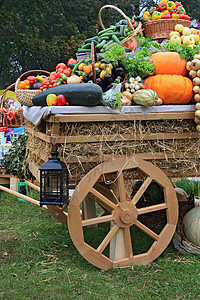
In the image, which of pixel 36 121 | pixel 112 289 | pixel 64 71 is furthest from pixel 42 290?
pixel 64 71

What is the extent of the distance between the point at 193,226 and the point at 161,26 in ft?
Answer: 7.31

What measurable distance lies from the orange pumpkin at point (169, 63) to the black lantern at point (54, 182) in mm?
1336

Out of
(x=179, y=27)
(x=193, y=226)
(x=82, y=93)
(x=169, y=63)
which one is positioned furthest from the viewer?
(x=179, y=27)

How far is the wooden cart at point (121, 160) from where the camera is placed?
2.72 meters

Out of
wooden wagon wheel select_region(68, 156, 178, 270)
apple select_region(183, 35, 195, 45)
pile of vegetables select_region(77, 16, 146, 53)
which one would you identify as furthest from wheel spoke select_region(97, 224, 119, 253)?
apple select_region(183, 35, 195, 45)

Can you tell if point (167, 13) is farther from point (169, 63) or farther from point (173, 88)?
point (173, 88)

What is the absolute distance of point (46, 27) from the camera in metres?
17.2

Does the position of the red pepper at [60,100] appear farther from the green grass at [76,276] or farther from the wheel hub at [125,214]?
the green grass at [76,276]

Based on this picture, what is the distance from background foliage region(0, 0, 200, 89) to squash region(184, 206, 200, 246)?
45.2 ft

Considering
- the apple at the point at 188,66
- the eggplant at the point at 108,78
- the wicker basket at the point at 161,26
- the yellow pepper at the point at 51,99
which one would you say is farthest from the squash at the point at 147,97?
the wicker basket at the point at 161,26

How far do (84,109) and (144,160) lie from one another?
2.36ft

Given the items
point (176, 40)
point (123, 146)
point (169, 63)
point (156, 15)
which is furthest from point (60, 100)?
point (156, 15)

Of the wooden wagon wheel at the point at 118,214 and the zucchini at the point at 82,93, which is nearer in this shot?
the zucchini at the point at 82,93

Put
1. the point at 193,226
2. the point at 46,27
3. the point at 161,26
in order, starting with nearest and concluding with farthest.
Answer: the point at 193,226 < the point at 161,26 < the point at 46,27
